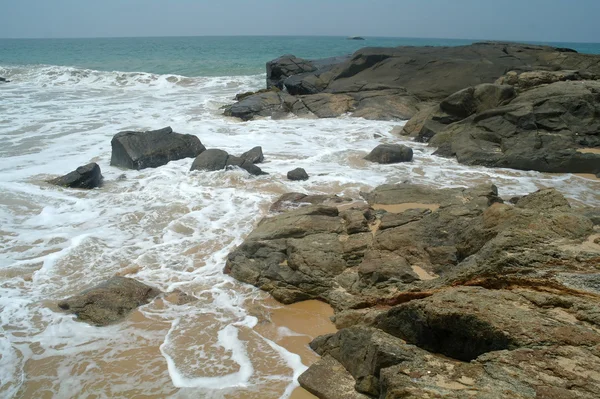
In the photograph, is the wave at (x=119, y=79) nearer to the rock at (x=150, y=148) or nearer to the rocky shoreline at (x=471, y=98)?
the rocky shoreline at (x=471, y=98)

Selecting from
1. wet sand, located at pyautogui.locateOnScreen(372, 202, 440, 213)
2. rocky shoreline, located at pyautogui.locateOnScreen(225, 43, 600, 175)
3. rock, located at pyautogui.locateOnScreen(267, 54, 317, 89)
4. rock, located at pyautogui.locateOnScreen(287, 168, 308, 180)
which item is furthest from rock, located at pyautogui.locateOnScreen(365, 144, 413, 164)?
rock, located at pyautogui.locateOnScreen(267, 54, 317, 89)

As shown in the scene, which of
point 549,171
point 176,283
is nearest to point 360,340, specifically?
point 176,283

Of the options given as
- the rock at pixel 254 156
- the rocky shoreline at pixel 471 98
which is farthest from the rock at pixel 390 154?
the rock at pixel 254 156

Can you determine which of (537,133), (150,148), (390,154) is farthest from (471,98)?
(150,148)

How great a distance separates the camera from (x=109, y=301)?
16.2ft

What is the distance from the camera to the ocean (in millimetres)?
4008

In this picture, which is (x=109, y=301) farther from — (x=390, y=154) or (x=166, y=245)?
(x=390, y=154)

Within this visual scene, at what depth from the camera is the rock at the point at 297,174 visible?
9211mm

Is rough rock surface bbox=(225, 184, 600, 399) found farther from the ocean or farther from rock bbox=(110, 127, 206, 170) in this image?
rock bbox=(110, 127, 206, 170)

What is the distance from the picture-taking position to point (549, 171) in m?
9.75

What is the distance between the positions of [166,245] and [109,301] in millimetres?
1619

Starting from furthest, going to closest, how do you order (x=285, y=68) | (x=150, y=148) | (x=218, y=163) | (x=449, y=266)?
(x=285, y=68)
(x=150, y=148)
(x=218, y=163)
(x=449, y=266)

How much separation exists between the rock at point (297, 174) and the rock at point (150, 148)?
9.32 feet

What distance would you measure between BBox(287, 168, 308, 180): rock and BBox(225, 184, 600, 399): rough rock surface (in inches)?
115
